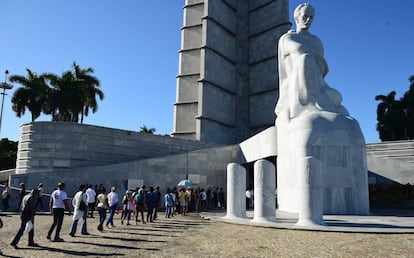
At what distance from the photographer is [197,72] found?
1574 inches

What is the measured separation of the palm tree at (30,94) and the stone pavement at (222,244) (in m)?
A: 26.6

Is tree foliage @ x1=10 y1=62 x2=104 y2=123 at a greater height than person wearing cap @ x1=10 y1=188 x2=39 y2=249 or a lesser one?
greater

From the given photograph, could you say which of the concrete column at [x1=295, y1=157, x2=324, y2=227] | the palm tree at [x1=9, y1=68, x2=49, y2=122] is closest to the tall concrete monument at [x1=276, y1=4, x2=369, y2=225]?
the concrete column at [x1=295, y1=157, x2=324, y2=227]

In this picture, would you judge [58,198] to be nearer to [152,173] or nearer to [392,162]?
[152,173]

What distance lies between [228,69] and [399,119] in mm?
25385

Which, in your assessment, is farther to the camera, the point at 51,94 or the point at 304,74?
the point at 51,94

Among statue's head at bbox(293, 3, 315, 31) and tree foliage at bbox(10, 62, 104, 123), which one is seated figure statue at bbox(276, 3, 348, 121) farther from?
tree foliage at bbox(10, 62, 104, 123)

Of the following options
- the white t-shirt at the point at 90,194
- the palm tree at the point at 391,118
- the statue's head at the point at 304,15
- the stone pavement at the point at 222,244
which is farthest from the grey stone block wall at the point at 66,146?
the palm tree at the point at 391,118

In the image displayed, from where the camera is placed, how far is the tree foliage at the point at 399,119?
46750 millimetres

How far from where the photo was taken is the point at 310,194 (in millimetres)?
10797

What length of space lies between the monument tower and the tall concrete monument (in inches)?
803

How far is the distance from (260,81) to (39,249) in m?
37.8

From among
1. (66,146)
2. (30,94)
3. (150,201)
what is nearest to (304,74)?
(150,201)

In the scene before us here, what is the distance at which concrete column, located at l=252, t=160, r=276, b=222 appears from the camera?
1206 cm
